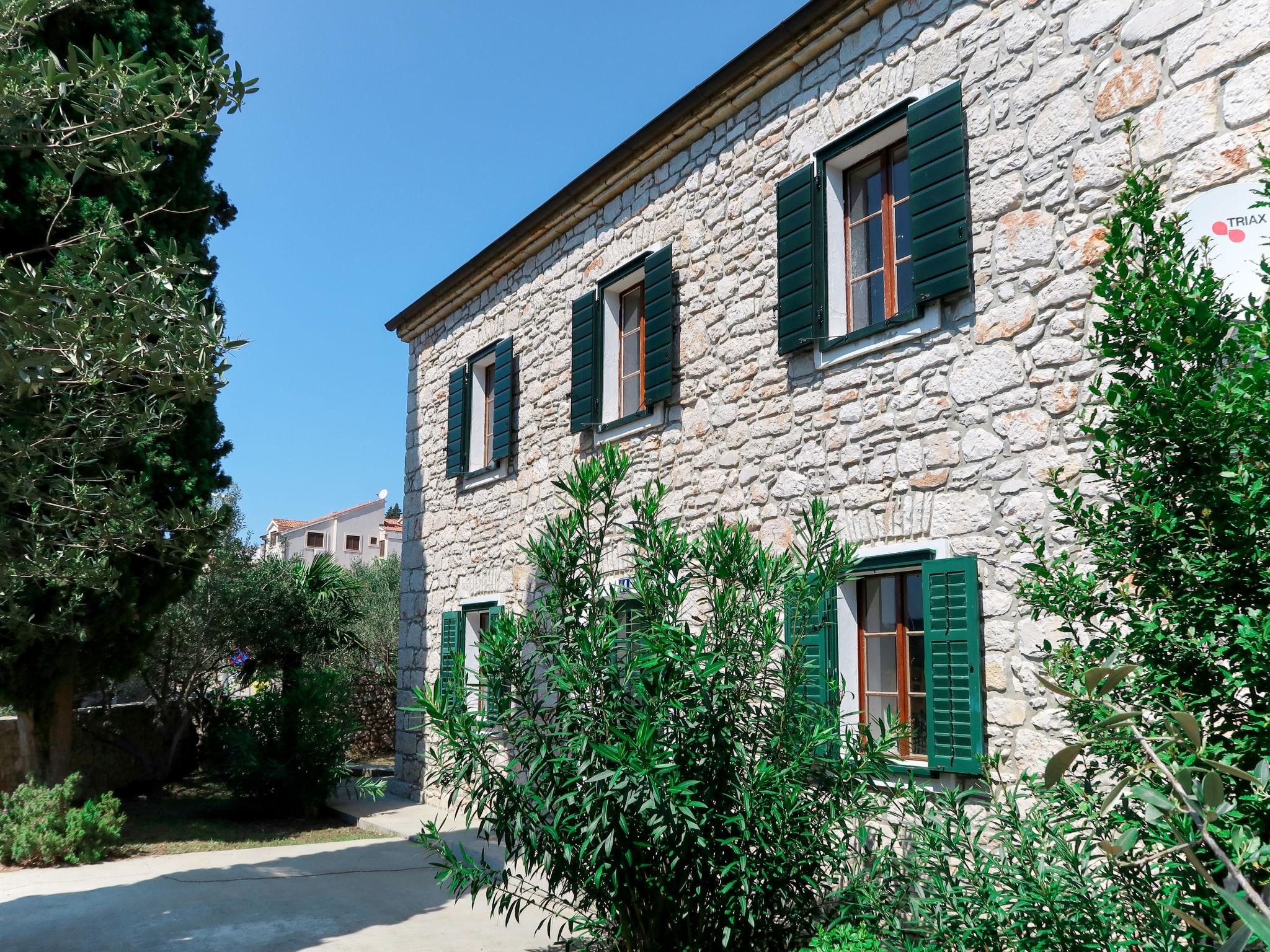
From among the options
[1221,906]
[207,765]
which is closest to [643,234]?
[1221,906]

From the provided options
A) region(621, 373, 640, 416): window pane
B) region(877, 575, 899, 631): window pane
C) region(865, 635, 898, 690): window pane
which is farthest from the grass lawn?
region(877, 575, 899, 631): window pane

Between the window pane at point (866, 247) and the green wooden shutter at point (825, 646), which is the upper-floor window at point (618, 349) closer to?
the window pane at point (866, 247)

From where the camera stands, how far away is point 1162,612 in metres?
3.10

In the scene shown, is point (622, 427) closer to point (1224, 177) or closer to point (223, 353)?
point (223, 353)

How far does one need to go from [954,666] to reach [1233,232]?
7.90 ft

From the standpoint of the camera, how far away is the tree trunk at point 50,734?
30.2 feet

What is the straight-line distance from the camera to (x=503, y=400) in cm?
1005

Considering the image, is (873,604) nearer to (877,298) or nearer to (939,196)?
(877,298)

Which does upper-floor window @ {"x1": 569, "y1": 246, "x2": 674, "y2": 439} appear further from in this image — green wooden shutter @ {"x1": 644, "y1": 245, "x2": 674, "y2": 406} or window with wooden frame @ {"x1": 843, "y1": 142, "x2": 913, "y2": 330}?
window with wooden frame @ {"x1": 843, "y1": 142, "x2": 913, "y2": 330}

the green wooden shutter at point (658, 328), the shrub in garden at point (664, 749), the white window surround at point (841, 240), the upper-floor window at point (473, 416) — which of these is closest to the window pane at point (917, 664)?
the shrub in garden at point (664, 749)

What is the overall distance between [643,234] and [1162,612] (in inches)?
232

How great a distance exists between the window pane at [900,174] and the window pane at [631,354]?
2919 mm

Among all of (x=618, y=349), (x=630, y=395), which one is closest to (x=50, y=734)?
(x=630, y=395)

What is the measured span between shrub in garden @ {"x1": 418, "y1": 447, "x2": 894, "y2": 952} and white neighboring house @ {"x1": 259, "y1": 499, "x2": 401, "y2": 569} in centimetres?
4319
